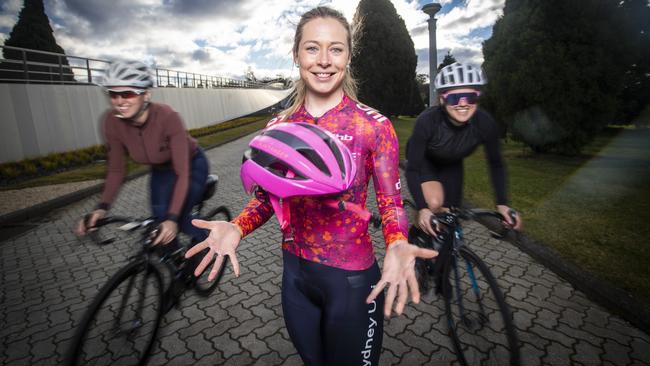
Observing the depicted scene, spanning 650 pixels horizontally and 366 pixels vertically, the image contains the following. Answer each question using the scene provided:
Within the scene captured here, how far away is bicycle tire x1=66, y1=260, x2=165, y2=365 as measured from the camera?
8.46ft

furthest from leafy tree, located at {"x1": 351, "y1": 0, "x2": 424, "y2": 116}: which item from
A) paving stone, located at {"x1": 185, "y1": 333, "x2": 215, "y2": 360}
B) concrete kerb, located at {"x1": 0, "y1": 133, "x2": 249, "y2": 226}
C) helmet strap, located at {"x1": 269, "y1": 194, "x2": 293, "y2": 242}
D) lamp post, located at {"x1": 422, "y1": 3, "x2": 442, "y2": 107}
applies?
helmet strap, located at {"x1": 269, "y1": 194, "x2": 293, "y2": 242}

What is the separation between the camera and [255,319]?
371cm

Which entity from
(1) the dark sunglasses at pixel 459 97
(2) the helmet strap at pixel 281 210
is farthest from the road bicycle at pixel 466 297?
(2) the helmet strap at pixel 281 210

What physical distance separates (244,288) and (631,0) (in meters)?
14.4

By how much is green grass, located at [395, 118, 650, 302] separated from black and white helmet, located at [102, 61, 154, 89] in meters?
5.35

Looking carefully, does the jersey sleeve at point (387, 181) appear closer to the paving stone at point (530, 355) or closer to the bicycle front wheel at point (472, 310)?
the bicycle front wheel at point (472, 310)

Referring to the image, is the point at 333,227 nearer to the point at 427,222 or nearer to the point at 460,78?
the point at 427,222

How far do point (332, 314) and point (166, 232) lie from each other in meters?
1.53

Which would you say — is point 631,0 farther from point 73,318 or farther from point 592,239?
point 73,318

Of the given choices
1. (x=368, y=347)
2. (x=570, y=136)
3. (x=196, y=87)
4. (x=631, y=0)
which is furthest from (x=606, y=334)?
(x=196, y=87)

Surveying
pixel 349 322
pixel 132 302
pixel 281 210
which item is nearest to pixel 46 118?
pixel 132 302

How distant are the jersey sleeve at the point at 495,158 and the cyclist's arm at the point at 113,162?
3229 millimetres

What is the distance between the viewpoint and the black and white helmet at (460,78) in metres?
2.89

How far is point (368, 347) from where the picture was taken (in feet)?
5.49
